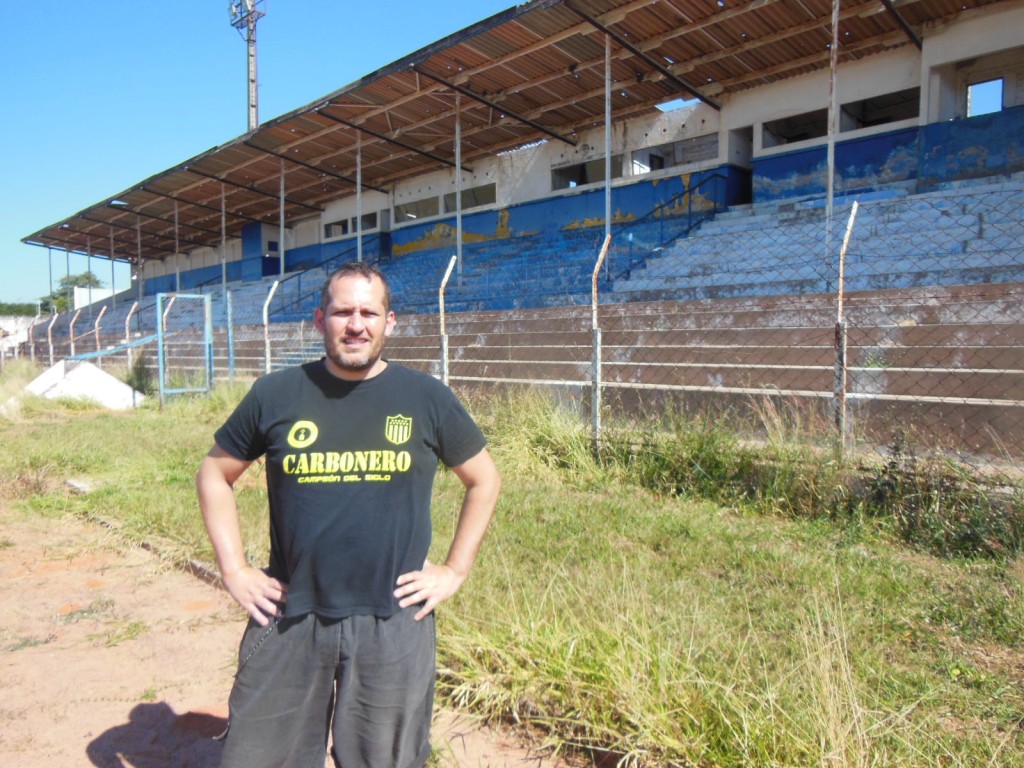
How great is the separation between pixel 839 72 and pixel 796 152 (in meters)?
1.69

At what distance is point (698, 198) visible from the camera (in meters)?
16.9

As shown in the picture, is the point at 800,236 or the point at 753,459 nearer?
the point at 753,459

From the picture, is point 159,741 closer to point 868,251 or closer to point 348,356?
point 348,356

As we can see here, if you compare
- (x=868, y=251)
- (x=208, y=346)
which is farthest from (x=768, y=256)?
(x=208, y=346)

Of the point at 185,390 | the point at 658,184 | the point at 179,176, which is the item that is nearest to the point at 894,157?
the point at 658,184

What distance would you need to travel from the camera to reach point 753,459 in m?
6.09

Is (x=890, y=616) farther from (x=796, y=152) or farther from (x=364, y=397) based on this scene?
(x=796, y=152)

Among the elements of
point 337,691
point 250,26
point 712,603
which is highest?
point 250,26

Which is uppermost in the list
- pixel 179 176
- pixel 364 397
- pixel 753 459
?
pixel 179 176

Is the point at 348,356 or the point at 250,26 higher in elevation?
the point at 250,26

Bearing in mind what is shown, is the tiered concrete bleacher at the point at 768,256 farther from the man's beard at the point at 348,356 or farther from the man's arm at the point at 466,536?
the man's beard at the point at 348,356

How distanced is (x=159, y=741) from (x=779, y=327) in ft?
23.1

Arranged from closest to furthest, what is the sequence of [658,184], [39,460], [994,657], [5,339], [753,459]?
1. [994,657]
2. [753,459]
3. [39,460]
4. [658,184]
5. [5,339]

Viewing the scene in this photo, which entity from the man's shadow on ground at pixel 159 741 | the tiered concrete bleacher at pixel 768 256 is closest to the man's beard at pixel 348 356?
the man's shadow on ground at pixel 159 741
